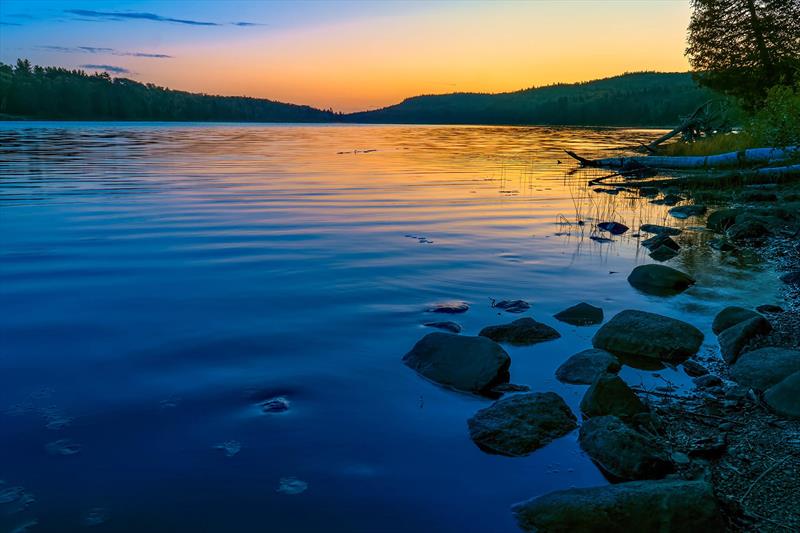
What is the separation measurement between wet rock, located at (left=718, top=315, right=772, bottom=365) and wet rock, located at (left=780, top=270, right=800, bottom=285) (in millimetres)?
3602

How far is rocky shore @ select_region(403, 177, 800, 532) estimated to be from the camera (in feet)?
12.6

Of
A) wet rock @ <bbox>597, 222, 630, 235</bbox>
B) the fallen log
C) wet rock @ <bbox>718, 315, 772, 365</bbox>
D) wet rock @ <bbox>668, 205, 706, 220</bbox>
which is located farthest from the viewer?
the fallen log

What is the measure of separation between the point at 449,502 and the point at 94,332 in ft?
18.8

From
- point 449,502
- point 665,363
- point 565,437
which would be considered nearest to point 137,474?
point 449,502

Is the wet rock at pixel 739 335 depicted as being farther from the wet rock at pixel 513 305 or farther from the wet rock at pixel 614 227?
the wet rock at pixel 614 227

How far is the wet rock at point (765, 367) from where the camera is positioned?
574 cm

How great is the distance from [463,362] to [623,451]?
2.13 meters

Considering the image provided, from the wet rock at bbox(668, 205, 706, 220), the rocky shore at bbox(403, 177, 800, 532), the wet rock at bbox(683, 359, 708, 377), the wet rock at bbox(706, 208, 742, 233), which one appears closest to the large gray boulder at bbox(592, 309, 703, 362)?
the rocky shore at bbox(403, 177, 800, 532)

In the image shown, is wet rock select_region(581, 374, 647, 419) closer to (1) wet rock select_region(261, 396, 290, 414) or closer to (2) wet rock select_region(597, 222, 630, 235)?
(1) wet rock select_region(261, 396, 290, 414)

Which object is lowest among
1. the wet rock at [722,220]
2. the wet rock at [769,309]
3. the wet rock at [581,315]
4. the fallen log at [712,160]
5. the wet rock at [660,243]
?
the wet rock at [581,315]

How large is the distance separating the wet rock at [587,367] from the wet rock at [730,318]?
209 cm

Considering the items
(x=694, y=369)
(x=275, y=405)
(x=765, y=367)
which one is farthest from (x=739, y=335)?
(x=275, y=405)

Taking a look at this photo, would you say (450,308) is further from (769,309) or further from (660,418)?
(769,309)

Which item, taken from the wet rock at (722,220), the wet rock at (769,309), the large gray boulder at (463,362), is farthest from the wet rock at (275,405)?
the wet rock at (722,220)
